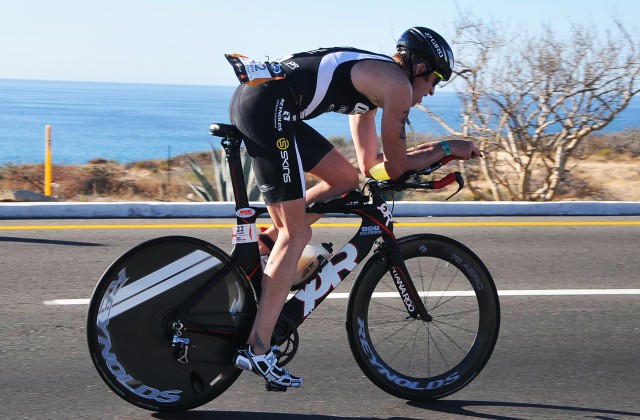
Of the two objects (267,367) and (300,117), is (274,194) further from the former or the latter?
(267,367)

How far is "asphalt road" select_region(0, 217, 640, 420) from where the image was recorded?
4.47m

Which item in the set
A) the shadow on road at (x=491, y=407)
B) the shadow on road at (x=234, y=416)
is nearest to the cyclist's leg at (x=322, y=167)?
the shadow on road at (x=234, y=416)

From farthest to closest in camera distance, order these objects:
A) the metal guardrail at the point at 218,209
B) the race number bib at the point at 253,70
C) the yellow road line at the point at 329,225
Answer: the metal guardrail at the point at 218,209, the yellow road line at the point at 329,225, the race number bib at the point at 253,70

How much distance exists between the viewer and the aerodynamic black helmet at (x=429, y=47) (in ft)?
13.8

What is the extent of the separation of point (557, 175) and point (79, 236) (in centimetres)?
733

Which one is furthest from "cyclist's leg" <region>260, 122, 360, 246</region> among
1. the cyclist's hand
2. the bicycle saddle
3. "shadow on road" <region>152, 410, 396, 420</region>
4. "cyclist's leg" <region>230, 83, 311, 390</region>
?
"shadow on road" <region>152, 410, 396, 420</region>

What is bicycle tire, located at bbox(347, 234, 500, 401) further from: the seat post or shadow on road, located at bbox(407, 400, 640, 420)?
the seat post

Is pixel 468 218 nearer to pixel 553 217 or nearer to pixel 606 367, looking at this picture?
pixel 553 217

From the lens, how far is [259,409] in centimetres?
443

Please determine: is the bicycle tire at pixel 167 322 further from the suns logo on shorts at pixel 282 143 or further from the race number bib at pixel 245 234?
the suns logo on shorts at pixel 282 143

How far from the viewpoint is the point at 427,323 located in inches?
190

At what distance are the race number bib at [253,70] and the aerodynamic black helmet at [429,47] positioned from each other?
59 centimetres

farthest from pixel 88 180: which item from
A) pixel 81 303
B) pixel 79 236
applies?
pixel 81 303

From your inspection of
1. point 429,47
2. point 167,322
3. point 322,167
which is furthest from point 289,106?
point 167,322
